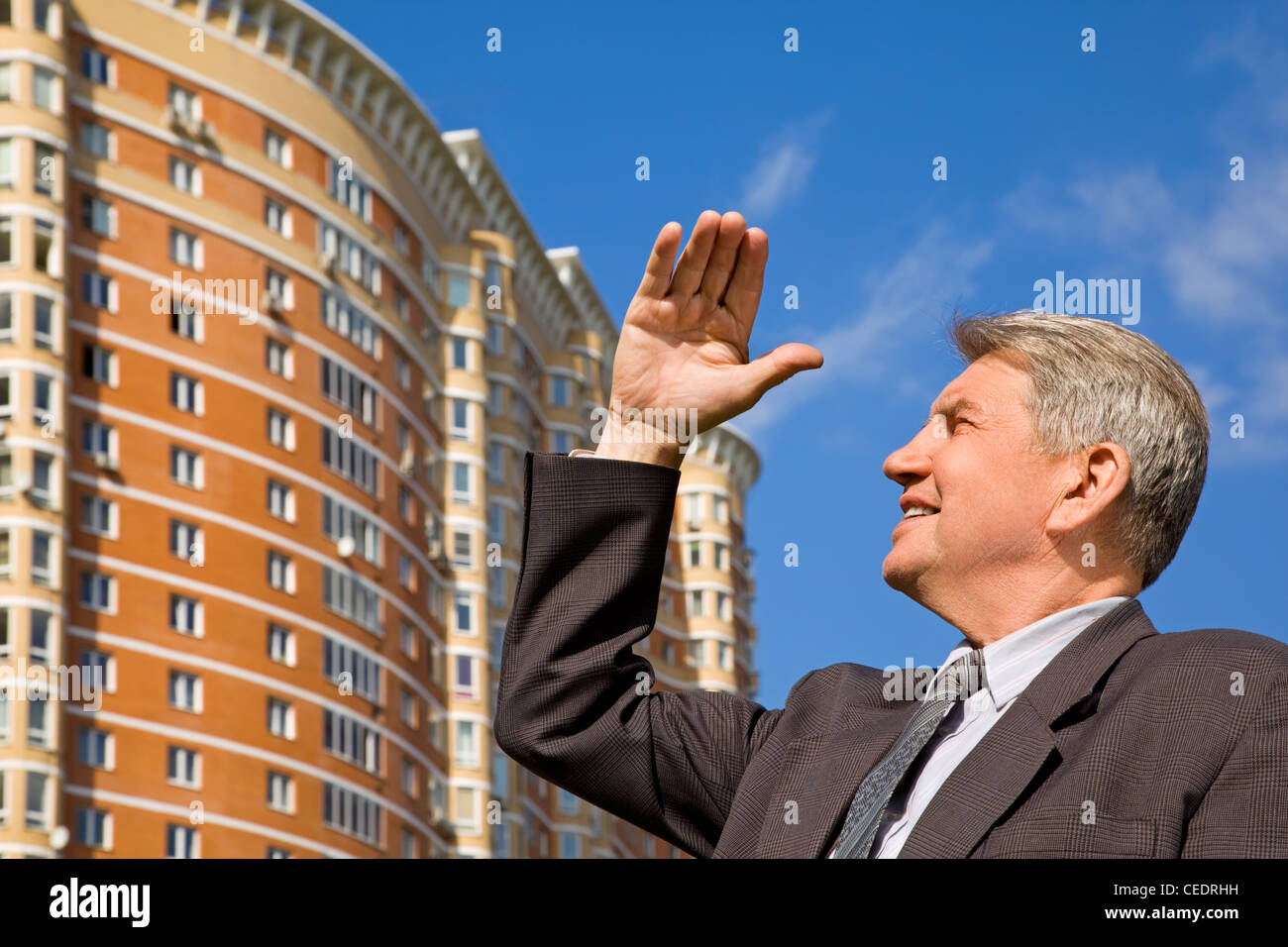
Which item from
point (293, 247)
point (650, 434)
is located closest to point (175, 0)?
point (293, 247)

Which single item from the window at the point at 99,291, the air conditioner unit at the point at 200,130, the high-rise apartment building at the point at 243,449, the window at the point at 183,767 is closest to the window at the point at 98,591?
the high-rise apartment building at the point at 243,449

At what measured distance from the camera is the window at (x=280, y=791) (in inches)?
2296

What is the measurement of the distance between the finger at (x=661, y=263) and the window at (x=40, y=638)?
1989 inches

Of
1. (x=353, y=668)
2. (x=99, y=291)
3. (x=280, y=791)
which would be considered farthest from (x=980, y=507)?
(x=353, y=668)

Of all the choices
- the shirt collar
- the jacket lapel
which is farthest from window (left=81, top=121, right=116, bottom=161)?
the jacket lapel

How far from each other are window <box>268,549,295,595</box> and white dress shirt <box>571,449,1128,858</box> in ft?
189

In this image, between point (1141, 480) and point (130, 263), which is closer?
point (1141, 480)

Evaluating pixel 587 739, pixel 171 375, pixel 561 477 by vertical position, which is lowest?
pixel 587 739

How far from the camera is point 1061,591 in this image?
4.23 metres

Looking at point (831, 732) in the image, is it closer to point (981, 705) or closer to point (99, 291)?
point (981, 705)
